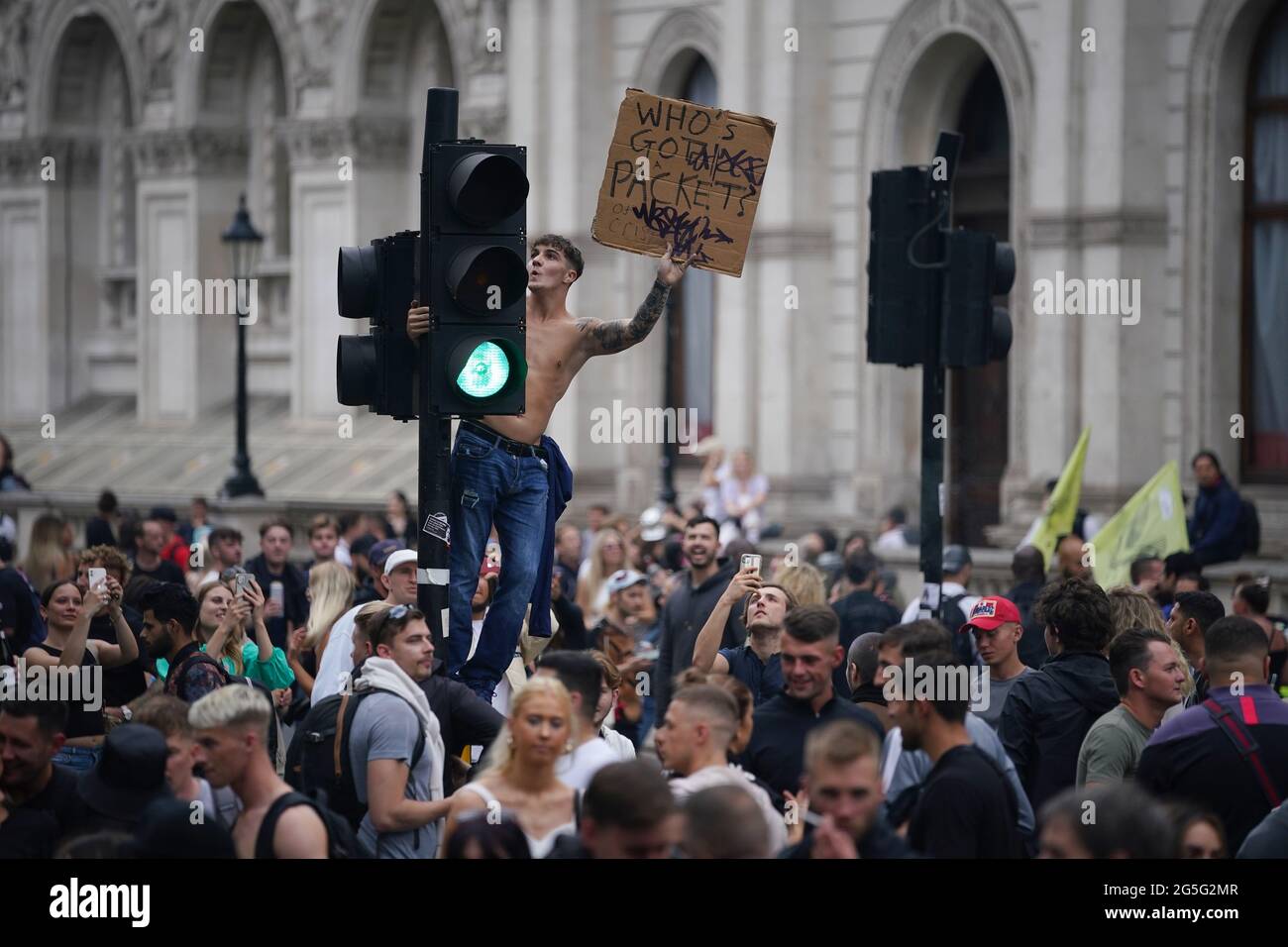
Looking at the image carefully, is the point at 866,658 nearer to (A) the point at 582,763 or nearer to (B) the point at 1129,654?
(B) the point at 1129,654

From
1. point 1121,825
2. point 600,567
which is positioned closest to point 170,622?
point 1121,825

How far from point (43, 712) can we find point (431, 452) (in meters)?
1.85

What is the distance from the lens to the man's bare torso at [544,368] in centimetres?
976

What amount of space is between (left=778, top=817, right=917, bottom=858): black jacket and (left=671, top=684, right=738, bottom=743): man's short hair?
3.73 ft

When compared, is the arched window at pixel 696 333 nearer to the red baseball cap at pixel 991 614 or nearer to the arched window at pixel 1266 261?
the arched window at pixel 1266 261

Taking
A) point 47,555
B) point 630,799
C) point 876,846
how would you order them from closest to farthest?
point 630,799, point 876,846, point 47,555

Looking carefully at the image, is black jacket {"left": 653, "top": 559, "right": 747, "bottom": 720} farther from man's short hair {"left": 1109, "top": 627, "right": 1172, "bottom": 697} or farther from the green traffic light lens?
man's short hair {"left": 1109, "top": 627, "right": 1172, "bottom": 697}


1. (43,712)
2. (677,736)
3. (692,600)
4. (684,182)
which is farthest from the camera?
(692,600)

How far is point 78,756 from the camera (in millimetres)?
9758

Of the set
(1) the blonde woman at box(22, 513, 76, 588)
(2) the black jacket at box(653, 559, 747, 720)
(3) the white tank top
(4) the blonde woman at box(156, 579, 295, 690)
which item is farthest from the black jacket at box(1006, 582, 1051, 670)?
(1) the blonde woman at box(22, 513, 76, 588)

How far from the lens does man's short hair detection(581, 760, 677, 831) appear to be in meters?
6.00
